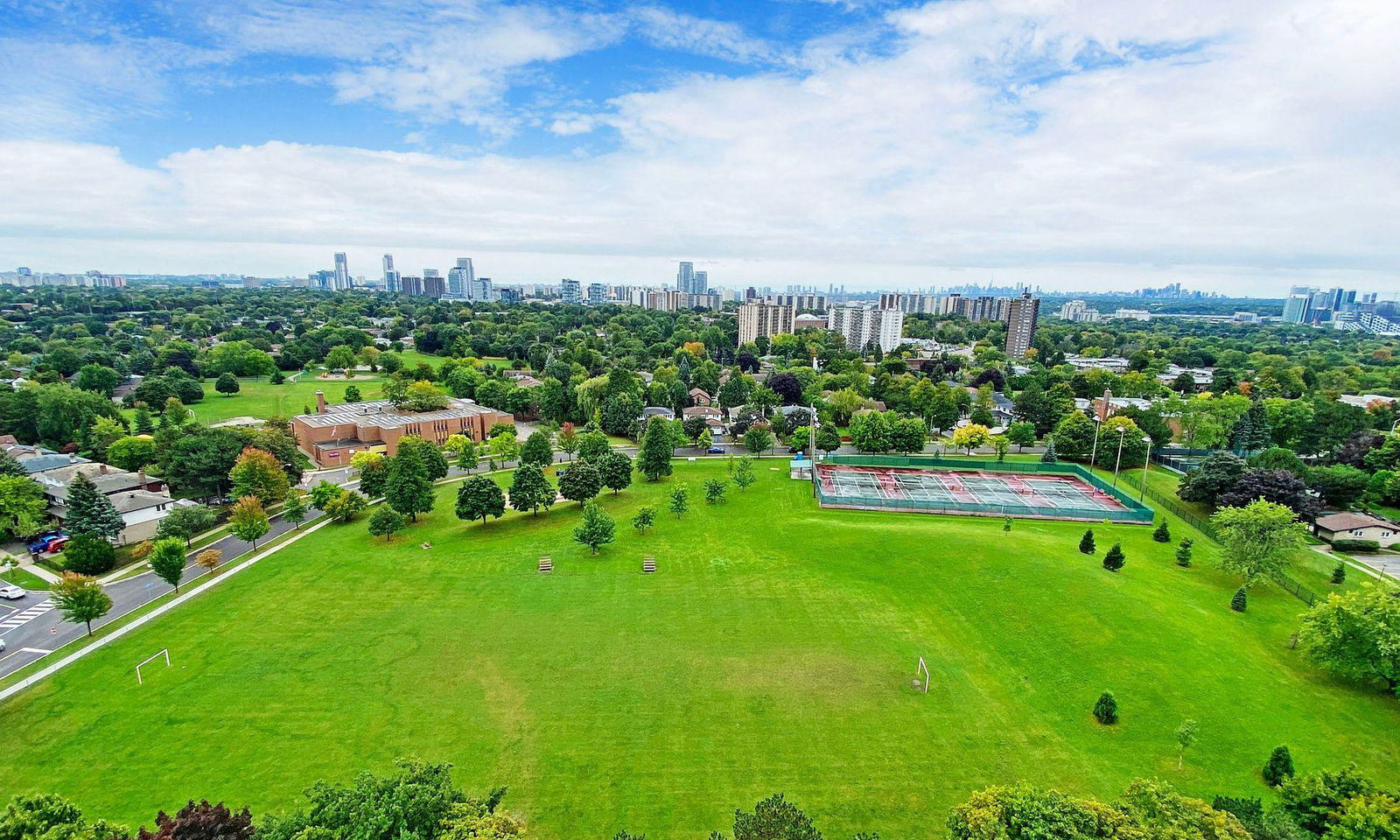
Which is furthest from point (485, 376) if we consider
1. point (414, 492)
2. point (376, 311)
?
point (376, 311)

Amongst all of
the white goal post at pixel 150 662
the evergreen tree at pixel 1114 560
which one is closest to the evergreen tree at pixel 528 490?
the white goal post at pixel 150 662

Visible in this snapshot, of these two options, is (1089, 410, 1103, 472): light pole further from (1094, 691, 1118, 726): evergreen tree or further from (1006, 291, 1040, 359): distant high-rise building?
(1006, 291, 1040, 359): distant high-rise building

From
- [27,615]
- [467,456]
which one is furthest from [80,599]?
[467,456]

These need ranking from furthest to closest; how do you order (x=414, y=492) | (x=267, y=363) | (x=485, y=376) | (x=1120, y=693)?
(x=267, y=363) → (x=485, y=376) → (x=414, y=492) → (x=1120, y=693)

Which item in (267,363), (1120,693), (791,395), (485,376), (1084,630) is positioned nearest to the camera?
(1120,693)

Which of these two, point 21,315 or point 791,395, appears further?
point 21,315

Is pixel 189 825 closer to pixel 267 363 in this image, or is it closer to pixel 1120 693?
pixel 1120 693

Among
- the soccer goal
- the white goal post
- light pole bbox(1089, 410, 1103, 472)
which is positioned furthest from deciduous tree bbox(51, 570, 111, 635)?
light pole bbox(1089, 410, 1103, 472)

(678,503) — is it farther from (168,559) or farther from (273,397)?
(273,397)
